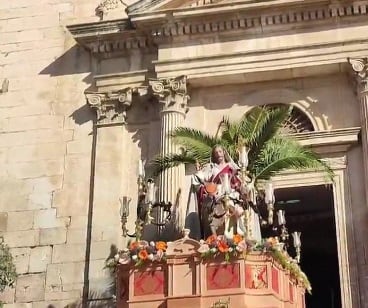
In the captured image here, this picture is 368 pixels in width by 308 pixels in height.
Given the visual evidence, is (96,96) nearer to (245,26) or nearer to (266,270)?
(245,26)

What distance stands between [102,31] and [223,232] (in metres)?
7.16

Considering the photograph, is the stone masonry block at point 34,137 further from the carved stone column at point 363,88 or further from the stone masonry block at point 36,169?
the carved stone column at point 363,88

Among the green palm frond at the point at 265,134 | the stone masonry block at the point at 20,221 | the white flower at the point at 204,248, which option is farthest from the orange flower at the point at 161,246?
the stone masonry block at the point at 20,221

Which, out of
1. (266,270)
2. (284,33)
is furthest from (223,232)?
(284,33)

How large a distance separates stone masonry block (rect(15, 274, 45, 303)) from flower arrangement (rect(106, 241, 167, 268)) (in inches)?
177

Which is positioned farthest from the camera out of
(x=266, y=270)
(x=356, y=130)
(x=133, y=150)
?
(x=133, y=150)

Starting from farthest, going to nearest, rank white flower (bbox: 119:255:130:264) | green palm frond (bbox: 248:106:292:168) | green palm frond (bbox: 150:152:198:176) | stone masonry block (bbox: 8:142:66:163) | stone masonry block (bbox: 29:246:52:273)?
stone masonry block (bbox: 8:142:66:163), stone masonry block (bbox: 29:246:52:273), green palm frond (bbox: 150:152:198:176), green palm frond (bbox: 248:106:292:168), white flower (bbox: 119:255:130:264)

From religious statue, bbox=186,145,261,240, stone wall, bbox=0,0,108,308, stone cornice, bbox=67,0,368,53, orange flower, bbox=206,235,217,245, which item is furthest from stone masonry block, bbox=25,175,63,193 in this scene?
orange flower, bbox=206,235,217,245

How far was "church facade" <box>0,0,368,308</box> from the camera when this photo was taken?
16406 millimetres

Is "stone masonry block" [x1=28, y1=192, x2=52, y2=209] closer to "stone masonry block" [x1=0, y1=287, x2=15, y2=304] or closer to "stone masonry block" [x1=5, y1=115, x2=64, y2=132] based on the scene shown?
Answer: "stone masonry block" [x1=5, y1=115, x2=64, y2=132]

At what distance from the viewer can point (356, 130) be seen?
16297mm

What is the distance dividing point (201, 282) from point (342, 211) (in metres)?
4.90

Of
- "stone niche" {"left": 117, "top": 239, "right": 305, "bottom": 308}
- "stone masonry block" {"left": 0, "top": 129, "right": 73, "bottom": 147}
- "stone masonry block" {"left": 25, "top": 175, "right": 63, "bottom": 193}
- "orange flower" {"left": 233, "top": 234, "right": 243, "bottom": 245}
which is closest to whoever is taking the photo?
"stone niche" {"left": 117, "top": 239, "right": 305, "bottom": 308}

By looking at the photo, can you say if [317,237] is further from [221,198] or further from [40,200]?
[221,198]
